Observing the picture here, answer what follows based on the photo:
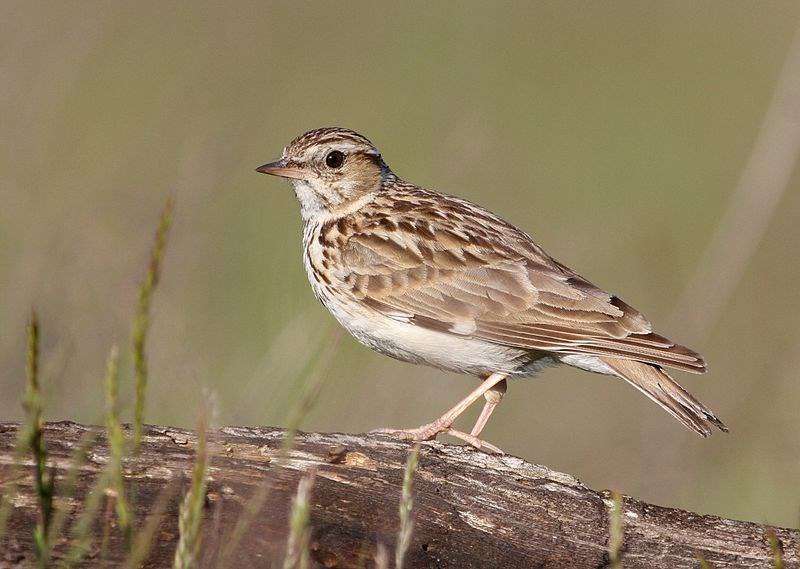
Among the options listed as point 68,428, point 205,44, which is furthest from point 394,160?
point 68,428

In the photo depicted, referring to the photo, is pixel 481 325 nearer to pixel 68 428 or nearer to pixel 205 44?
pixel 68 428

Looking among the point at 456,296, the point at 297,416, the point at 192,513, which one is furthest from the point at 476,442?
the point at 192,513

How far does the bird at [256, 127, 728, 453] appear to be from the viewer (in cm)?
685

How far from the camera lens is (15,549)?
4191 mm

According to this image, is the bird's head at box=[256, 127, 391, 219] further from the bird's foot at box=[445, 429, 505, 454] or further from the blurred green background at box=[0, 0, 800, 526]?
the bird's foot at box=[445, 429, 505, 454]

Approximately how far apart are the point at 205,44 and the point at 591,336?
12.9 meters

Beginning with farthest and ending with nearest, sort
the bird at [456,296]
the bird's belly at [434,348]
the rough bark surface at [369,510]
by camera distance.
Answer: the bird's belly at [434,348], the bird at [456,296], the rough bark surface at [369,510]

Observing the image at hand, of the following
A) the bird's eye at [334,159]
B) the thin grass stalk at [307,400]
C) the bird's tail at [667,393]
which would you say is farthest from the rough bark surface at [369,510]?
the bird's eye at [334,159]

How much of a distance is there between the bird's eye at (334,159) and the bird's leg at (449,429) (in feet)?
5.49

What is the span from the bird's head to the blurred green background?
30.4 inches

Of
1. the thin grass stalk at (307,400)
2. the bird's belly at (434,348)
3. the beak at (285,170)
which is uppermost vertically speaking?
the beak at (285,170)

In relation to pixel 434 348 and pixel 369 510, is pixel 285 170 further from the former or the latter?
pixel 369 510

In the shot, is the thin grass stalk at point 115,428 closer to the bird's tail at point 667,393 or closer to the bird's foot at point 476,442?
the bird's foot at point 476,442

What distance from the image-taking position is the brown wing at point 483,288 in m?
6.87
